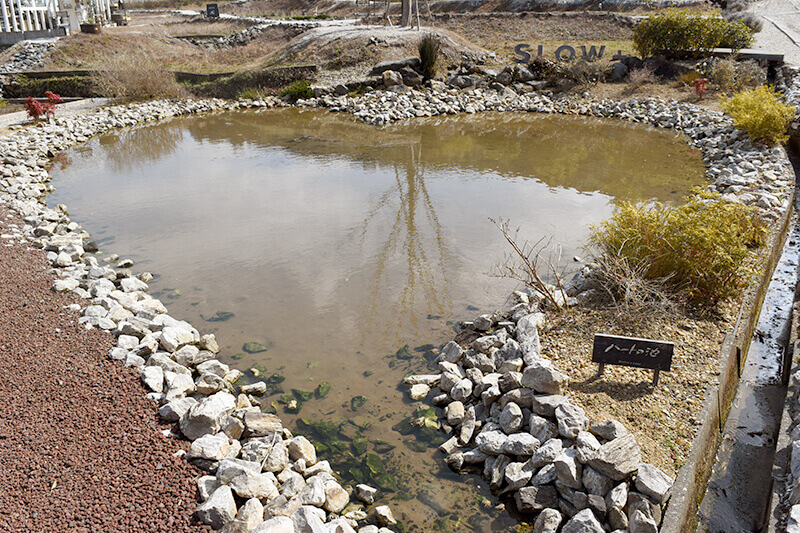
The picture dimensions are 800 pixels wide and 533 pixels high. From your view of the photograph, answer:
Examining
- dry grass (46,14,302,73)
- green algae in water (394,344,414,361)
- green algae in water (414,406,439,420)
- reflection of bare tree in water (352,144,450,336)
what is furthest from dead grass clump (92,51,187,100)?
green algae in water (414,406,439,420)

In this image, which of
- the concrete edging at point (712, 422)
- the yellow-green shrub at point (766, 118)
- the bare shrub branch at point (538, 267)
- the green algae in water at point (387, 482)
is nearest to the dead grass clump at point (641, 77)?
the yellow-green shrub at point (766, 118)

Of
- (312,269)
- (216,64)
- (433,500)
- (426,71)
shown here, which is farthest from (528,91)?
(433,500)

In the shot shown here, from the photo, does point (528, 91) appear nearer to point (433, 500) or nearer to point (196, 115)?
point (196, 115)

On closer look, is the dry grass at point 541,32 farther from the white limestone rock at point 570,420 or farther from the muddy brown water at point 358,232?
the white limestone rock at point 570,420

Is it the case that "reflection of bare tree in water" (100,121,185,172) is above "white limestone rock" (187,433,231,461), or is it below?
above

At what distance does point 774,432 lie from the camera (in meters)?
4.55

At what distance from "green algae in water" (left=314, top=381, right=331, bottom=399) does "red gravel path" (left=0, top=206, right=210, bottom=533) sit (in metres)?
1.32

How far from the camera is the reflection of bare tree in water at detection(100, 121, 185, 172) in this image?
13.5 m

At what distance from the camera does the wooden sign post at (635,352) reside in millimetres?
4273

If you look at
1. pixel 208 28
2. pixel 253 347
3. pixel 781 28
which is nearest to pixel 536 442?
pixel 253 347

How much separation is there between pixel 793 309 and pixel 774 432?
2.41m

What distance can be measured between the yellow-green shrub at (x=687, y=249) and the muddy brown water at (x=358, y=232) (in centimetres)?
162

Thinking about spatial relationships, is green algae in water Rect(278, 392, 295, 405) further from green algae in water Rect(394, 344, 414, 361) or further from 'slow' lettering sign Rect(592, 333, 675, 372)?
'slow' lettering sign Rect(592, 333, 675, 372)

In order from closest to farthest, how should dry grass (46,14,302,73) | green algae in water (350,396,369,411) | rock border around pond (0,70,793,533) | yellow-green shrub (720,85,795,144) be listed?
1. rock border around pond (0,70,793,533)
2. green algae in water (350,396,369,411)
3. yellow-green shrub (720,85,795,144)
4. dry grass (46,14,302,73)
